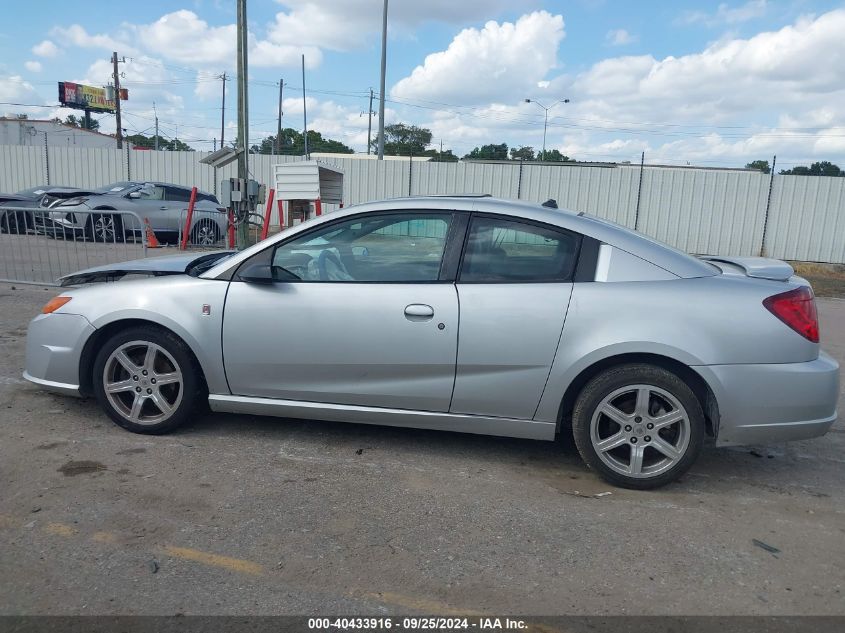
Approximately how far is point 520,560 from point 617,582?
1.38 feet

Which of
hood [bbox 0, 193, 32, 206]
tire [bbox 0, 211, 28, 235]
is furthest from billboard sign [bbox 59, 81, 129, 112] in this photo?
tire [bbox 0, 211, 28, 235]

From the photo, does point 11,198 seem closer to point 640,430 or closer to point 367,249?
point 367,249

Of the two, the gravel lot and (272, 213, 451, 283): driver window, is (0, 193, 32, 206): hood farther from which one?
(272, 213, 451, 283): driver window

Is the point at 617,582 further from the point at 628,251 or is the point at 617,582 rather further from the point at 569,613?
the point at 628,251

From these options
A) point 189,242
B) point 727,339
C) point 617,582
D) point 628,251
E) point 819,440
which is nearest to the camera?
point 617,582

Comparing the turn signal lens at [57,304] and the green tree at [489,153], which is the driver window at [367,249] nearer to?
the turn signal lens at [57,304]

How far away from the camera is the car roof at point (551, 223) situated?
389cm

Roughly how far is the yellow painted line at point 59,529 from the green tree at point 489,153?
4047 cm

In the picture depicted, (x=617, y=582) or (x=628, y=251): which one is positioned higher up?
(x=628, y=251)

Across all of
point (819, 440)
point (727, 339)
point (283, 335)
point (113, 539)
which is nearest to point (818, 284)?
point (819, 440)

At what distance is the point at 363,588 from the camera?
281 centimetres

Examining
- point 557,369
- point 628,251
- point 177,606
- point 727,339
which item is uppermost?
point 628,251

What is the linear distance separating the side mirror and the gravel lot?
41.1 inches

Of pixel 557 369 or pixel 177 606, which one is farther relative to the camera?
pixel 557 369
